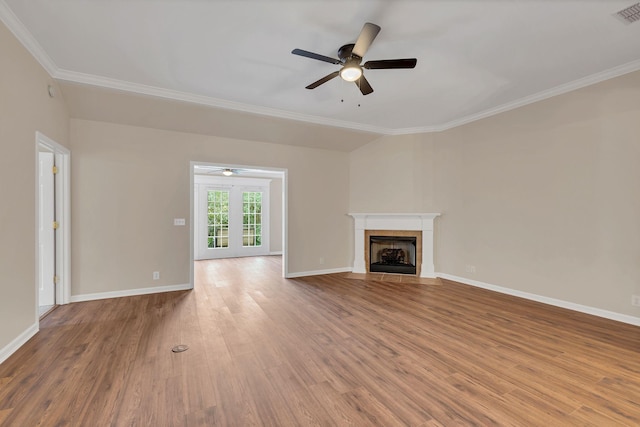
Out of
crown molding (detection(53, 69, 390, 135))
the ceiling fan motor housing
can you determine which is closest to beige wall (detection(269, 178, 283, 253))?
crown molding (detection(53, 69, 390, 135))

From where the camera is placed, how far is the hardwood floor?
5.88ft

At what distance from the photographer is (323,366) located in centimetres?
234

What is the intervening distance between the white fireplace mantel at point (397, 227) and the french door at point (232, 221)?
3776 millimetres

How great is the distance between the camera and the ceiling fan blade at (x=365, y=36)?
222cm

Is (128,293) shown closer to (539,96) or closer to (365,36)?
(365,36)

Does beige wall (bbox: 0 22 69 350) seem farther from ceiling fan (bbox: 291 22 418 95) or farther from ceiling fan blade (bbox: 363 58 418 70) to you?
ceiling fan blade (bbox: 363 58 418 70)

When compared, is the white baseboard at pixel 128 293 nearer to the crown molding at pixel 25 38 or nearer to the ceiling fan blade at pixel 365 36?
the crown molding at pixel 25 38

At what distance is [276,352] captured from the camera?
2.58m

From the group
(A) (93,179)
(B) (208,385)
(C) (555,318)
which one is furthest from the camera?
(A) (93,179)

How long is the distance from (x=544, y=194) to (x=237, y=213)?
23.8ft

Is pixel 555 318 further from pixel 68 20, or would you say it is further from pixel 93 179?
pixel 93 179

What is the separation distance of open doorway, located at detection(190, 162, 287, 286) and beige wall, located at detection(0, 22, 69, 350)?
4.56m

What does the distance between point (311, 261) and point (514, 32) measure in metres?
4.59

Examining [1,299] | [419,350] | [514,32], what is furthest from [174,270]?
[514,32]
